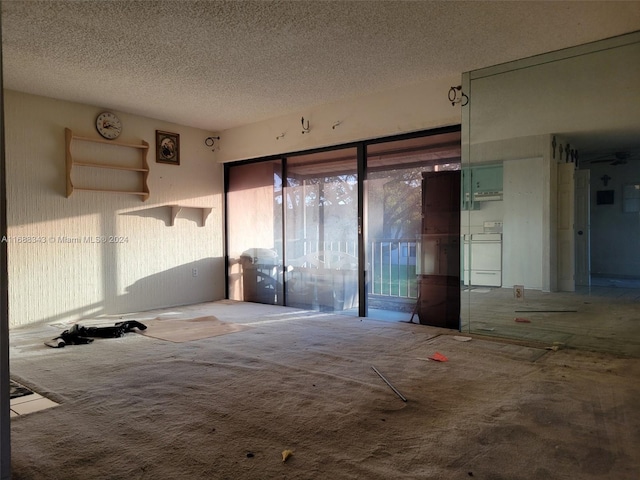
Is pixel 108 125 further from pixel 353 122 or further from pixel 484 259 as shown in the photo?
pixel 484 259

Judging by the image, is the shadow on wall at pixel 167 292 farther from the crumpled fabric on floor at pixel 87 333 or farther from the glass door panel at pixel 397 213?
the glass door panel at pixel 397 213

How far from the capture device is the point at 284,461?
172cm

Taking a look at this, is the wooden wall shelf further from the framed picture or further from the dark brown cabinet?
the dark brown cabinet

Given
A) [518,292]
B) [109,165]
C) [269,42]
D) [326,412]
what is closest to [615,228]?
[518,292]

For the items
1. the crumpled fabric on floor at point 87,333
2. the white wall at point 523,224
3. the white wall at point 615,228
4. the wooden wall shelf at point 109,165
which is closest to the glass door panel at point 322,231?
the white wall at point 523,224

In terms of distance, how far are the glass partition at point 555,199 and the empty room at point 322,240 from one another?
0.06 feet

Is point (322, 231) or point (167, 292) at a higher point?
point (322, 231)

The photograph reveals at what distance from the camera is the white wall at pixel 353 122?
4.12 meters

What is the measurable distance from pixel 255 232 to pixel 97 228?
195 centimetres

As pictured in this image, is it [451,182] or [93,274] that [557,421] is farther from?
[93,274]

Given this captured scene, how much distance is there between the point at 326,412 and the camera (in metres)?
2.18

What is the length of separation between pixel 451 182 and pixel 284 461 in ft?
10.4

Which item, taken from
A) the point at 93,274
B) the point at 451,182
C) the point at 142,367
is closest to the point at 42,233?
the point at 93,274

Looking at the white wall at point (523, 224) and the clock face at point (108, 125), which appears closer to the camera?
the white wall at point (523, 224)
